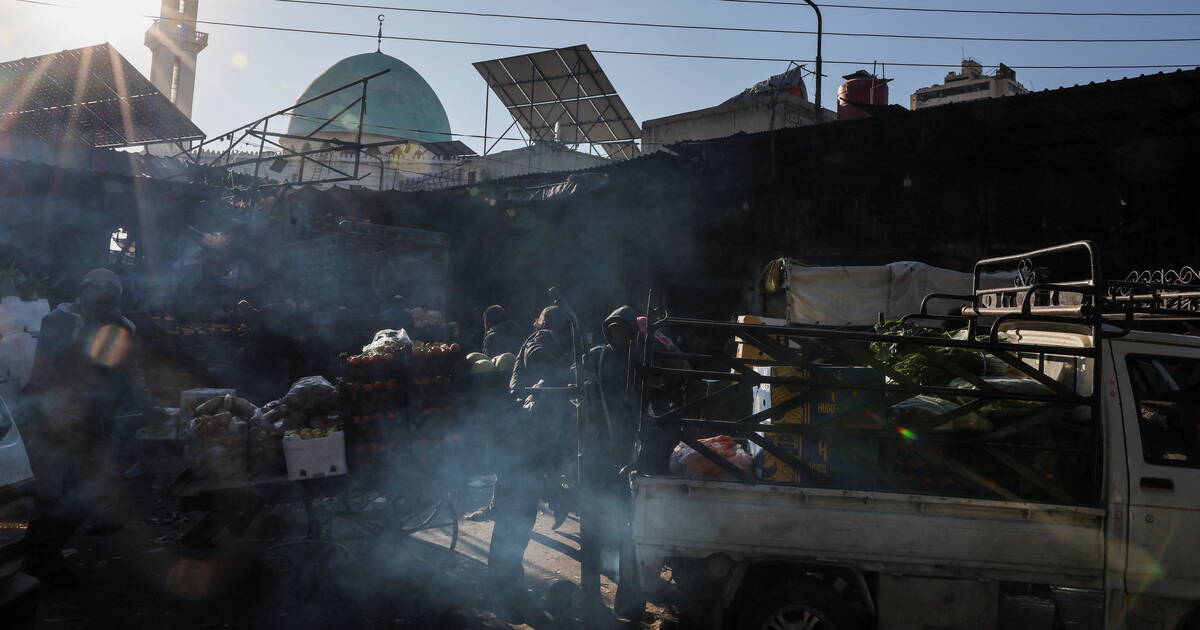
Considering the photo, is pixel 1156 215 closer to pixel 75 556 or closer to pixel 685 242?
pixel 685 242

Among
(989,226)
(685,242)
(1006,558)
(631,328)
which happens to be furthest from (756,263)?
(1006,558)

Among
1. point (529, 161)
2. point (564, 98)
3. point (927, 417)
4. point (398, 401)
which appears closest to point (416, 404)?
point (398, 401)

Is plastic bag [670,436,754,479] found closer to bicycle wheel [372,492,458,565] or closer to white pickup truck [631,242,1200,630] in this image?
white pickup truck [631,242,1200,630]

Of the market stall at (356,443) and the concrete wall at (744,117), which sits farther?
the concrete wall at (744,117)

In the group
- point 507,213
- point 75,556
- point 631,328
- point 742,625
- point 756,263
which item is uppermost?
point 507,213

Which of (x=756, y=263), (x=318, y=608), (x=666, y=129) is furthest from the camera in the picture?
(x=666, y=129)

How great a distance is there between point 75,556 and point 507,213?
12664 millimetres

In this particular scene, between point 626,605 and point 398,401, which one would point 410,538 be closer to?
point 398,401

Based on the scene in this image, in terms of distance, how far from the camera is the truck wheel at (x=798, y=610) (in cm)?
337

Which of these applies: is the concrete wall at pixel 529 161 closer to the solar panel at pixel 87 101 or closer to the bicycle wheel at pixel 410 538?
the solar panel at pixel 87 101

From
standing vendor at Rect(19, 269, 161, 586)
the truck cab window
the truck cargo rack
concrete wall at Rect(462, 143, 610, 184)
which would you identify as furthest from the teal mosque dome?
the truck cab window

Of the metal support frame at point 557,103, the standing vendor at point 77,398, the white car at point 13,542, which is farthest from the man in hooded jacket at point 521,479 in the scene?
the metal support frame at point 557,103

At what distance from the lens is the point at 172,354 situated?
984 centimetres

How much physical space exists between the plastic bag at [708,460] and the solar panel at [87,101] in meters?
15.3
